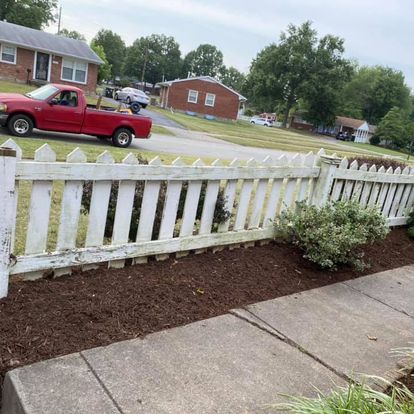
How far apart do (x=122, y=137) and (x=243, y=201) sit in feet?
31.6

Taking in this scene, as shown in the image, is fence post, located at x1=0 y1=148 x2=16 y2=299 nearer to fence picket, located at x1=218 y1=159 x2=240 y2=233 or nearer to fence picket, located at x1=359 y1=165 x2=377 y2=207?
fence picket, located at x1=218 y1=159 x2=240 y2=233

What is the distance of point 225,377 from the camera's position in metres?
2.58

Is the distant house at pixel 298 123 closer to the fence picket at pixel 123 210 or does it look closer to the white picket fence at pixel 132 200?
the white picket fence at pixel 132 200

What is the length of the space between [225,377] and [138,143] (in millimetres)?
13511

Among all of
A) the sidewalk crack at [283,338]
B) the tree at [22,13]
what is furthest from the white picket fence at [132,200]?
the tree at [22,13]

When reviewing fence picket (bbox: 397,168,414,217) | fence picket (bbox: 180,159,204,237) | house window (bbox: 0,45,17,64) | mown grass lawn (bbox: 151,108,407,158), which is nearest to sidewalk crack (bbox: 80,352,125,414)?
fence picket (bbox: 180,159,204,237)

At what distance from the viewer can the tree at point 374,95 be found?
97.9 m

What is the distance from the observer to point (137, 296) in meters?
3.29

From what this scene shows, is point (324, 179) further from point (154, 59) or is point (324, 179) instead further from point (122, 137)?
point (154, 59)

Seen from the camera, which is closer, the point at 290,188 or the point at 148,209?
the point at 148,209


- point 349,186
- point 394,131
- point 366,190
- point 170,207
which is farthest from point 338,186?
point 394,131

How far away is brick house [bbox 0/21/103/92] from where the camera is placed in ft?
108

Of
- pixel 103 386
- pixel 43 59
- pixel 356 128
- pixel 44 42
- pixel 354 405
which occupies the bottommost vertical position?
pixel 356 128

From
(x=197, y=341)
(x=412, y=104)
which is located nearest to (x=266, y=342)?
(x=197, y=341)
